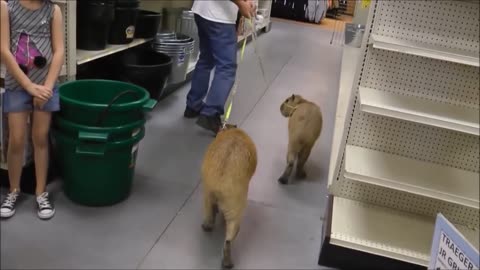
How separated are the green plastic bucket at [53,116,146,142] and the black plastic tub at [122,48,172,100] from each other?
1029 millimetres

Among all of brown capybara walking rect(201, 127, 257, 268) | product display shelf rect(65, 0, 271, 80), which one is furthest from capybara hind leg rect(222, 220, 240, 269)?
product display shelf rect(65, 0, 271, 80)

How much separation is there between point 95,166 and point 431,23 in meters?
1.62

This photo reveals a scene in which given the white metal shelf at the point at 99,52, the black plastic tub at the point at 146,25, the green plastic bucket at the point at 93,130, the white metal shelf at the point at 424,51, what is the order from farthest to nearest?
the black plastic tub at the point at 146,25 < the white metal shelf at the point at 99,52 < the green plastic bucket at the point at 93,130 < the white metal shelf at the point at 424,51

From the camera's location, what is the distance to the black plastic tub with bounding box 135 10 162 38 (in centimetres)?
348

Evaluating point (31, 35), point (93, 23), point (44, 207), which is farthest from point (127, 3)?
point (44, 207)

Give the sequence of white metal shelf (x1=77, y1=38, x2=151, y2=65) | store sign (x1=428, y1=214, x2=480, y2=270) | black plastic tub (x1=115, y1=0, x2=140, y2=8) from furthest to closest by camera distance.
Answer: black plastic tub (x1=115, y1=0, x2=140, y2=8)
white metal shelf (x1=77, y1=38, x2=151, y2=65)
store sign (x1=428, y1=214, x2=480, y2=270)

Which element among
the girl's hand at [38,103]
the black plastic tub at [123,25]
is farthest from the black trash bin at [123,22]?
the girl's hand at [38,103]

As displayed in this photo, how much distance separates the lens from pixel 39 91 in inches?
77.5

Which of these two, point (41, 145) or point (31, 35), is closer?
point (31, 35)

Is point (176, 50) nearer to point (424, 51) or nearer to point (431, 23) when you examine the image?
point (431, 23)

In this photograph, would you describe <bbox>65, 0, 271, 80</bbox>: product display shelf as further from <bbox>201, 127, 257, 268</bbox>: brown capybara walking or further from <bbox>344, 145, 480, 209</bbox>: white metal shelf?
<bbox>344, 145, 480, 209</bbox>: white metal shelf

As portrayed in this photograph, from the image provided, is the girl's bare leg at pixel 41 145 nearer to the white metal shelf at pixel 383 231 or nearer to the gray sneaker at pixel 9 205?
the gray sneaker at pixel 9 205

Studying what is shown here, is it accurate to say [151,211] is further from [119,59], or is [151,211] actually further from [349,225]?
[119,59]

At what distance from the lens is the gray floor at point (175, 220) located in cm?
195
